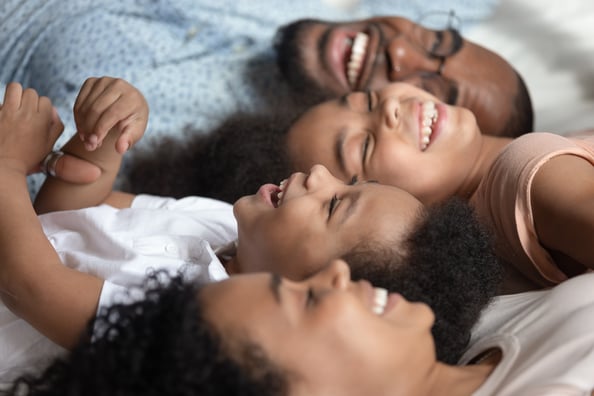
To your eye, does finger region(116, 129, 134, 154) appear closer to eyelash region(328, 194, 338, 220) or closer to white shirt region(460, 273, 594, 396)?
eyelash region(328, 194, 338, 220)

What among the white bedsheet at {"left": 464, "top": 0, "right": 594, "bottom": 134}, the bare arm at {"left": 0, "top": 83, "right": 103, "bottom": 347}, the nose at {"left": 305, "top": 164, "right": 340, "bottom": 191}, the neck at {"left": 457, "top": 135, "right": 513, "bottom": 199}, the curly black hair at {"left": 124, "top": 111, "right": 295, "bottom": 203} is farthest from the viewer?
the white bedsheet at {"left": 464, "top": 0, "right": 594, "bottom": 134}

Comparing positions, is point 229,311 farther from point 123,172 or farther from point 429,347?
point 123,172

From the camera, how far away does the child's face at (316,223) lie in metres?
1.04

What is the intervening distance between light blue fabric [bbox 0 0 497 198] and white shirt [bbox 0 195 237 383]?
0.28 metres

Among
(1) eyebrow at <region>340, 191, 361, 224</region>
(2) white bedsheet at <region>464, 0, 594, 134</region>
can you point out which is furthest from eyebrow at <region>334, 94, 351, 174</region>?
(2) white bedsheet at <region>464, 0, 594, 134</region>

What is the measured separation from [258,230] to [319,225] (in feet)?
0.34

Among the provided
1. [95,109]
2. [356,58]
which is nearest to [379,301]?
[95,109]

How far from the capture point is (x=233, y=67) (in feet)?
5.81

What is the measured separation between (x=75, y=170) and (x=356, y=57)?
77cm

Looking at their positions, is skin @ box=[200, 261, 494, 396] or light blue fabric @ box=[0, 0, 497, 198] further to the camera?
light blue fabric @ box=[0, 0, 497, 198]

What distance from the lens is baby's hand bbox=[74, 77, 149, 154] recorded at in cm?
114

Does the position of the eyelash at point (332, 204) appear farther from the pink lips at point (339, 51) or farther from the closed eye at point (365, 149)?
the pink lips at point (339, 51)

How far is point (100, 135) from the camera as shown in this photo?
1.13 m

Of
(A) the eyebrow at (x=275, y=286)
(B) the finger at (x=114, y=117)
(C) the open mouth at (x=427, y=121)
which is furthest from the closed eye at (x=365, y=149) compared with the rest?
(A) the eyebrow at (x=275, y=286)
